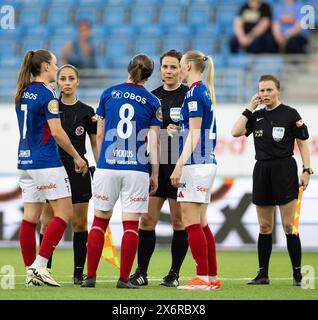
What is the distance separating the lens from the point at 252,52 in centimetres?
1733

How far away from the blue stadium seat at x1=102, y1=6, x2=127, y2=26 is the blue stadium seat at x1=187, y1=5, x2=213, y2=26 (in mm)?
1323

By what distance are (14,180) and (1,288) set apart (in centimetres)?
569

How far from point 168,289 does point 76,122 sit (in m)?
1.84

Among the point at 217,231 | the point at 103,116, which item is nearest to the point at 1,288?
the point at 103,116

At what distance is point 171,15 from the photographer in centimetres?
1889

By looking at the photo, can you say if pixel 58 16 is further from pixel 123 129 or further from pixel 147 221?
pixel 123 129

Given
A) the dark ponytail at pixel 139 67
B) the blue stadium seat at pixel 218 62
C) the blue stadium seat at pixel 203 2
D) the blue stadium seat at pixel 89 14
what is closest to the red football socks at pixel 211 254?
the dark ponytail at pixel 139 67

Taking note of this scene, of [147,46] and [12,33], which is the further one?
[12,33]

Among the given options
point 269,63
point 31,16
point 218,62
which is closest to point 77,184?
point 269,63

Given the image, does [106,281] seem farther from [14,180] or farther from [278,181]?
[14,180]

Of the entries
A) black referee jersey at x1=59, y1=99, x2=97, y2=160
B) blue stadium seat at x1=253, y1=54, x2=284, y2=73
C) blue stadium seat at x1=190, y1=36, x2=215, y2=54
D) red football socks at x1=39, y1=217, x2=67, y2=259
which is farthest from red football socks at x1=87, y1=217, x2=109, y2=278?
blue stadium seat at x1=190, y1=36, x2=215, y2=54

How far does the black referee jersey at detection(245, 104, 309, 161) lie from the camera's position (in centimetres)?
895

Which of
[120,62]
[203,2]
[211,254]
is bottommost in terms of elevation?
[211,254]

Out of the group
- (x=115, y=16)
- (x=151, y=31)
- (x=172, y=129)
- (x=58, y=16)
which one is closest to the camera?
(x=172, y=129)
